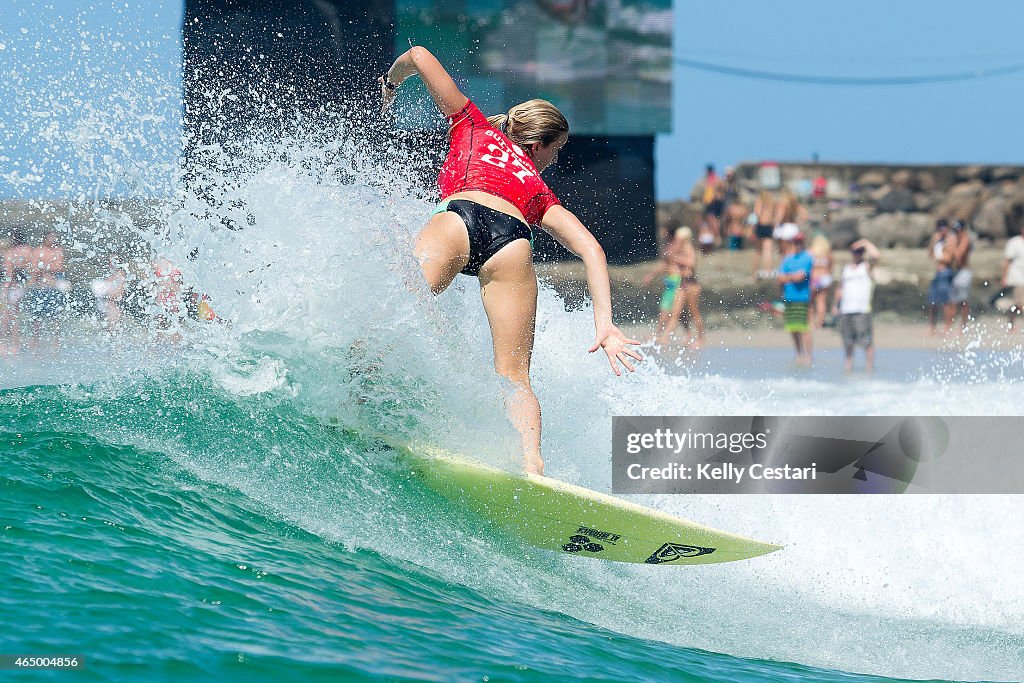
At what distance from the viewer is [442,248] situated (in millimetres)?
3768

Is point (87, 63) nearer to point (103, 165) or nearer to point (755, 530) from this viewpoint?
point (103, 165)

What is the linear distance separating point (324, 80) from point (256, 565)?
1458 cm

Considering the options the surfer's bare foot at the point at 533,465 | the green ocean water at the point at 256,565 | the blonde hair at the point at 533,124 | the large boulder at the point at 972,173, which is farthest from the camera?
the large boulder at the point at 972,173

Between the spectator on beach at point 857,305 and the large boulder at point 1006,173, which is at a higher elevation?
the large boulder at point 1006,173

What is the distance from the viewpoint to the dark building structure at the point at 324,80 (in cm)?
1507

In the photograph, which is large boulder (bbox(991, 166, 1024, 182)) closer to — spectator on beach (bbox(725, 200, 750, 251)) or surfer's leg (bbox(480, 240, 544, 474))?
spectator on beach (bbox(725, 200, 750, 251))

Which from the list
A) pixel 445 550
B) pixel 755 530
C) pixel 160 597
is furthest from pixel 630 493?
pixel 160 597

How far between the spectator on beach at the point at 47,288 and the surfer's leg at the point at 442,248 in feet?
14.3

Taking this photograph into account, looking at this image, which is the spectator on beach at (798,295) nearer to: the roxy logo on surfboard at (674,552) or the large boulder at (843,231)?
the roxy logo on surfboard at (674,552)

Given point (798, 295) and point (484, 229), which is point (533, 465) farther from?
point (798, 295)

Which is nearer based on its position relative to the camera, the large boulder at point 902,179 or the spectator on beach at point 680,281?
the spectator on beach at point 680,281

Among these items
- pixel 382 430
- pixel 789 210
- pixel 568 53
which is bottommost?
pixel 382 430

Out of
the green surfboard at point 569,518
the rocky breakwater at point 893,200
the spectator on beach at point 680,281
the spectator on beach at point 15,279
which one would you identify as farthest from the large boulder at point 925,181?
the green surfboard at point 569,518

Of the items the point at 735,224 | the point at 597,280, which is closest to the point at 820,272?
the point at 735,224
